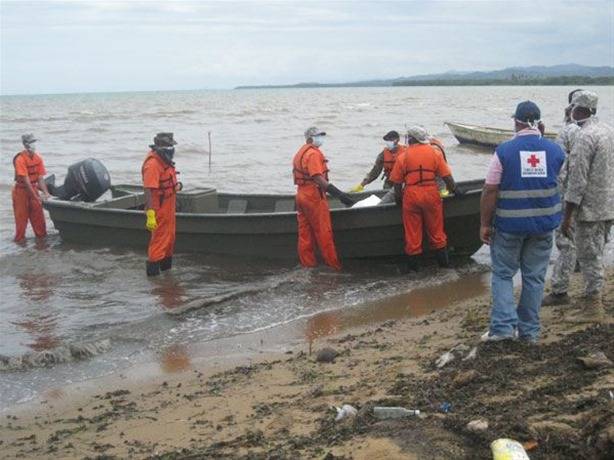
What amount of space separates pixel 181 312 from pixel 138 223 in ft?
11.6

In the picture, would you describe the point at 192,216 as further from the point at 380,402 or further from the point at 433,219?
the point at 380,402

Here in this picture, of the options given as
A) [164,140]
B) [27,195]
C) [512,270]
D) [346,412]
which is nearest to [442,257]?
[164,140]

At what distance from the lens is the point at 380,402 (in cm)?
448

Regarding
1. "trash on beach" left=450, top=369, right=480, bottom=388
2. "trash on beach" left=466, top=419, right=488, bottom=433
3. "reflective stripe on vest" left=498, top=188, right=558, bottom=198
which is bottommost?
"trash on beach" left=450, top=369, right=480, bottom=388

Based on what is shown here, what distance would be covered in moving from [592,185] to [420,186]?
3.23 meters

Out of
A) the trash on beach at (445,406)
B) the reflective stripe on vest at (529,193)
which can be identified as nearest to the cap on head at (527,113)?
the reflective stripe on vest at (529,193)

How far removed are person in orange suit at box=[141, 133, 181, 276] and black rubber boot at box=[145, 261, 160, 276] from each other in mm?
104

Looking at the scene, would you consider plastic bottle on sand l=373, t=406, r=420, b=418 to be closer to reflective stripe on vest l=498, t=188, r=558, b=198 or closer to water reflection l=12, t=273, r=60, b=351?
reflective stripe on vest l=498, t=188, r=558, b=198

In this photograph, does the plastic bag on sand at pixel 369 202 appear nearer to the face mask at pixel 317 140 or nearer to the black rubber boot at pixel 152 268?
the face mask at pixel 317 140

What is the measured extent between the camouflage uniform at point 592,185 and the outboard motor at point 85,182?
8971mm

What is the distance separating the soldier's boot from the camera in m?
6.17

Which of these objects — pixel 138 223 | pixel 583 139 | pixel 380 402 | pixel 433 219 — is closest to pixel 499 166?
pixel 583 139

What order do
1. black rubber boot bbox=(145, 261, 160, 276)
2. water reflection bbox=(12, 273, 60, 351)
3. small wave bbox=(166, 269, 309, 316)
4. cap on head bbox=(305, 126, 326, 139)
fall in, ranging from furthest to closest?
1. black rubber boot bbox=(145, 261, 160, 276)
2. cap on head bbox=(305, 126, 326, 139)
3. small wave bbox=(166, 269, 309, 316)
4. water reflection bbox=(12, 273, 60, 351)

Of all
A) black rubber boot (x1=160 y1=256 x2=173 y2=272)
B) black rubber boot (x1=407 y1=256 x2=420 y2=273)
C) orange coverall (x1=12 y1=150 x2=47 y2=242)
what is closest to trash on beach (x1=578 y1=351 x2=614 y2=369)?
black rubber boot (x1=407 y1=256 x2=420 y2=273)
